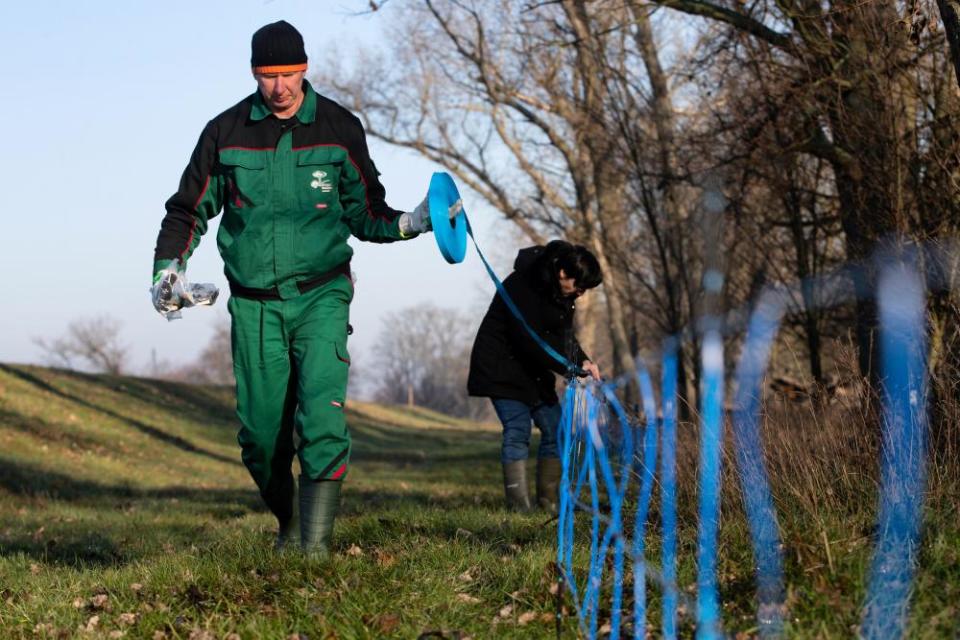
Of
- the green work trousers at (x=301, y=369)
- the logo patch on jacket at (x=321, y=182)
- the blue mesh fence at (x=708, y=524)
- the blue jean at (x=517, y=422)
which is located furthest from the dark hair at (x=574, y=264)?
the logo patch on jacket at (x=321, y=182)

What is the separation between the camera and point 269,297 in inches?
203

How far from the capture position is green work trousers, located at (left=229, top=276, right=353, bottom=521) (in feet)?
16.8

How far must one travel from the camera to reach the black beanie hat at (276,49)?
199 inches

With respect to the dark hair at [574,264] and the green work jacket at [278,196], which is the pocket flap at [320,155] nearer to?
the green work jacket at [278,196]

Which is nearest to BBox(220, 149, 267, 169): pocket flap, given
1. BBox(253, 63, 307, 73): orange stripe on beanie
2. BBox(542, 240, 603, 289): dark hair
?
BBox(253, 63, 307, 73): orange stripe on beanie

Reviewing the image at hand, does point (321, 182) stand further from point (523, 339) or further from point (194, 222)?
point (523, 339)

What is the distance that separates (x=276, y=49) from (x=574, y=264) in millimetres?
2985

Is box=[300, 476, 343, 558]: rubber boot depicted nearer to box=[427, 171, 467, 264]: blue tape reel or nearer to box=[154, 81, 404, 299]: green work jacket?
box=[154, 81, 404, 299]: green work jacket

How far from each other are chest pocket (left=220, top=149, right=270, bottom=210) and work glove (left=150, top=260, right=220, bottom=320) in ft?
1.28

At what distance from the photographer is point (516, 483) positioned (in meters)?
7.96

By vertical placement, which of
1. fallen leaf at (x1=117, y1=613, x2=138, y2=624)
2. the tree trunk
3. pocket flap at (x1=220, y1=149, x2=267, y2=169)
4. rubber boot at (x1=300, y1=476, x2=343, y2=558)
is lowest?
fallen leaf at (x1=117, y1=613, x2=138, y2=624)

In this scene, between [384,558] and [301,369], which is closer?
[384,558]

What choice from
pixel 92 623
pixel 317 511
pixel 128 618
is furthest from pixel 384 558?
pixel 92 623

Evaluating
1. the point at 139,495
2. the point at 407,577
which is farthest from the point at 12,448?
the point at 407,577
